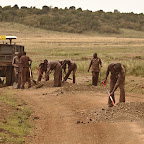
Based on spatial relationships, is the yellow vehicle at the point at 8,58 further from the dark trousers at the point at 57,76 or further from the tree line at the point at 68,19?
the tree line at the point at 68,19

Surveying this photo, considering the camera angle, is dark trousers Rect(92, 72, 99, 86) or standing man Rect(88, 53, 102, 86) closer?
standing man Rect(88, 53, 102, 86)

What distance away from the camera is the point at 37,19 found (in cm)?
9756

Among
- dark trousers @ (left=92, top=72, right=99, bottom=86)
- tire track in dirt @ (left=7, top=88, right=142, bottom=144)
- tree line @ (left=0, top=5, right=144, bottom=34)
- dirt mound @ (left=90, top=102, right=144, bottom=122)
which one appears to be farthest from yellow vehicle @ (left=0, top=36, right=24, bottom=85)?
tree line @ (left=0, top=5, right=144, bottom=34)

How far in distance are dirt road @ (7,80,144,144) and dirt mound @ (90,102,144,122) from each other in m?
0.14

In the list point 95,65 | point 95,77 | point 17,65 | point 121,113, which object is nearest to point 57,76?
point 17,65

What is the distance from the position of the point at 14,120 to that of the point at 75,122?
1.68 metres

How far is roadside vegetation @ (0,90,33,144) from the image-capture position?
10104 mm

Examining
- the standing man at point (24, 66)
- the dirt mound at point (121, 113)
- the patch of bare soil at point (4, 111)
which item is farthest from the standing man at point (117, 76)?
the standing man at point (24, 66)

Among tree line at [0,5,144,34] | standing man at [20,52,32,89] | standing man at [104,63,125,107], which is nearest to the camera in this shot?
standing man at [104,63,125,107]

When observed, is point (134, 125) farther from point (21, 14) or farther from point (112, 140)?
point (21, 14)

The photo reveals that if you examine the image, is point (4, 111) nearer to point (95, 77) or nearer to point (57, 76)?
point (57, 76)

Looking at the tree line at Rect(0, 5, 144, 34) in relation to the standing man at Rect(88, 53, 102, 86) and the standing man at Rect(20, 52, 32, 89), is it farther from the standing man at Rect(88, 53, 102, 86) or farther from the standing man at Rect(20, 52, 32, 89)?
the standing man at Rect(20, 52, 32, 89)

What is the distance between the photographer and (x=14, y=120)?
40.2 ft

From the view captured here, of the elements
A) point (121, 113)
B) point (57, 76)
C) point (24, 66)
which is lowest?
point (121, 113)
